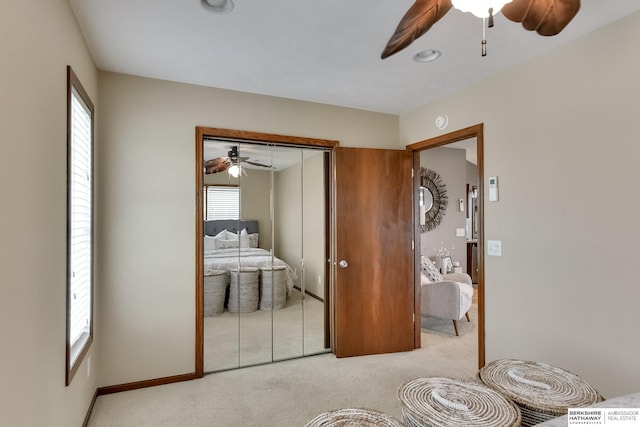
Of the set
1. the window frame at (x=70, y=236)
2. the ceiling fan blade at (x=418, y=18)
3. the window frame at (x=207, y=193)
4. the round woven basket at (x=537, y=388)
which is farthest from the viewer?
the window frame at (x=207, y=193)

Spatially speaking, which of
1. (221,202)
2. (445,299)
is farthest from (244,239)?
(445,299)

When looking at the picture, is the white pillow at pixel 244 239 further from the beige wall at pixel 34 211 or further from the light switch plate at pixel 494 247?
the light switch plate at pixel 494 247

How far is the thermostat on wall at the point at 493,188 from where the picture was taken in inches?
107

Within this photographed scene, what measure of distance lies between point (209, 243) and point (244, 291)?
1.96 ft

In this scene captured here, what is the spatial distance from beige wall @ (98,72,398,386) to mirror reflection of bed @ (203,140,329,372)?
22 centimetres

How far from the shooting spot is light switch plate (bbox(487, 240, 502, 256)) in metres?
2.68

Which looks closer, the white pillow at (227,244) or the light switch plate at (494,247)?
the light switch plate at (494,247)

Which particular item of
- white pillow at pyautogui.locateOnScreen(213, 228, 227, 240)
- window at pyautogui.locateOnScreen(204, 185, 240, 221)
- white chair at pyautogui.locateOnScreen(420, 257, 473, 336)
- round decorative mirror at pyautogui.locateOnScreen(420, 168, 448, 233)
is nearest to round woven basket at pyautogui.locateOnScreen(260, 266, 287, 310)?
white pillow at pyautogui.locateOnScreen(213, 228, 227, 240)

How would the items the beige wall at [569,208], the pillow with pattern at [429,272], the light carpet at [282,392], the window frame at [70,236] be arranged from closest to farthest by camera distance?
1. the window frame at [70,236]
2. the beige wall at [569,208]
3. the light carpet at [282,392]
4. the pillow with pattern at [429,272]

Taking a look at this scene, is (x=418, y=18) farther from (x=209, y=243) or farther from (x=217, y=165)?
(x=209, y=243)

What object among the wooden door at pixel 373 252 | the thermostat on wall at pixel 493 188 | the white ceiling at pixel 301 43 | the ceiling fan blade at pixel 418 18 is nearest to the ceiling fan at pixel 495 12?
the ceiling fan blade at pixel 418 18

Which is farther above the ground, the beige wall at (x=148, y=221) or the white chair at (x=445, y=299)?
the beige wall at (x=148, y=221)

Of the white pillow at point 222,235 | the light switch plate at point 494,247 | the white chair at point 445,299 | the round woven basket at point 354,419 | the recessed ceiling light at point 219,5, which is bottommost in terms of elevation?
the white chair at point 445,299

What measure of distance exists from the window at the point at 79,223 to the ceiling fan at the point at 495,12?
69.1 inches
